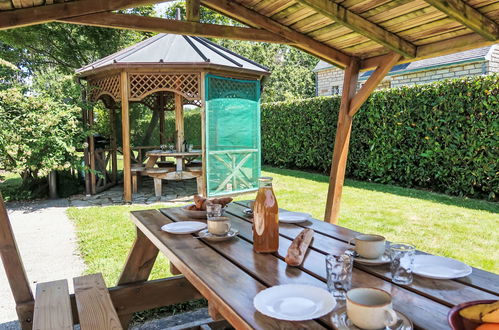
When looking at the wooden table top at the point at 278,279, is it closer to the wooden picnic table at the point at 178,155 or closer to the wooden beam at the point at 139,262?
the wooden beam at the point at 139,262

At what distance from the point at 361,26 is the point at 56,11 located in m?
2.26

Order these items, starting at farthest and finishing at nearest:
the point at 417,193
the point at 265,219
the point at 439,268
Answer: the point at 417,193 < the point at 265,219 < the point at 439,268

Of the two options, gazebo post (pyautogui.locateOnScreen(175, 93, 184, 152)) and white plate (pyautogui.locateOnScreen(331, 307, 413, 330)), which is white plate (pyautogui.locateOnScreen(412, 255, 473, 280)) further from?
gazebo post (pyautogui.locateOnScreen(175, 93, 184, 152))

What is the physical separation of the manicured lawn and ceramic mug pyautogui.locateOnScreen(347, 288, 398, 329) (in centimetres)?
287

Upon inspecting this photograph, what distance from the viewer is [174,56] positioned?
7.42m

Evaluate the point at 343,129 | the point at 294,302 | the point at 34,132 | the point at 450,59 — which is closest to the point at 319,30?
the point at 343,129

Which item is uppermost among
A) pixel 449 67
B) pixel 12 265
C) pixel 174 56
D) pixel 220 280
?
pixel 449 67

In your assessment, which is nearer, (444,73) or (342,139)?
(342,139)

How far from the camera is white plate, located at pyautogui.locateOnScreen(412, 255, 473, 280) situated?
1496mm

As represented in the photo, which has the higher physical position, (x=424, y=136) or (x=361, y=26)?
(x=361, y=26)

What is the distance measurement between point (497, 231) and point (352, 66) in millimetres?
2961

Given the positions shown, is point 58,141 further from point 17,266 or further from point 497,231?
point 497,231

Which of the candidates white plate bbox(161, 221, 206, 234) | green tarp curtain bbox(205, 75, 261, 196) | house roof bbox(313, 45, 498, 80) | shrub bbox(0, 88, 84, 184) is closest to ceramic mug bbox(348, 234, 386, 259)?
white plate bbox(161, 221, 206, 234)

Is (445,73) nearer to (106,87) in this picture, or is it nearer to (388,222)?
(388,222)
